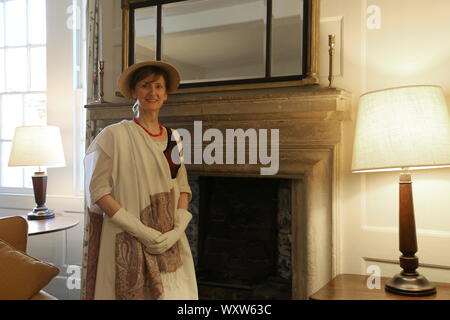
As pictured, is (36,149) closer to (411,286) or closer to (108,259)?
(108,259)

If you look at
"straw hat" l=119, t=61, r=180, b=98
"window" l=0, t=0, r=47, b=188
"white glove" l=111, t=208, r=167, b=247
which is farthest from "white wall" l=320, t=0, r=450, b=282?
"window" l=0, t=0, r=47, b=188

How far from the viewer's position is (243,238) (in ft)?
8.43

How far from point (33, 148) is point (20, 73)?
1.17 m

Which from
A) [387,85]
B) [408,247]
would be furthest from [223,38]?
[408,247]

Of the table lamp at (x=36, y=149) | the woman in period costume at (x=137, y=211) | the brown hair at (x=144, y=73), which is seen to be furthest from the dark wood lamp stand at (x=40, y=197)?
the brown hair at (x=144, y=73)

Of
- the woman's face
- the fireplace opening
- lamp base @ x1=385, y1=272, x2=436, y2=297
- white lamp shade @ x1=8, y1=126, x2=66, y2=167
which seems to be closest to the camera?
lamp base @ x1=385, y1=272, x2=436, y2=297

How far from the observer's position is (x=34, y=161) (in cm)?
258

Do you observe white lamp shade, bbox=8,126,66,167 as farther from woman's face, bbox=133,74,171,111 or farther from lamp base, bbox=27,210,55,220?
woman's face, bbox=133,74,171,111

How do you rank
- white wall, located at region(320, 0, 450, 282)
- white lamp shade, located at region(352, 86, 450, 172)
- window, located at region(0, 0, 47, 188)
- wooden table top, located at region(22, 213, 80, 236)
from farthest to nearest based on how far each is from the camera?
window, located at region(0, 0, 47, 188)
wooden table top, located at region(22, 213, 80, 236)
white wall, located at region(320, 0, 450, 282)
white lamp shade, located at region(352, 86, 450, 172)

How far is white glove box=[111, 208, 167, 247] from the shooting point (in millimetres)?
1644

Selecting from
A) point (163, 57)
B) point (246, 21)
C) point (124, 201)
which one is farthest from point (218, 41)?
point (124, 201)

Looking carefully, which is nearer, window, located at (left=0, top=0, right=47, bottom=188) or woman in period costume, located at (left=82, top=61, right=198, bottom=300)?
woman in period costume, located at (left=82, top=61, right=198, bottom=300)

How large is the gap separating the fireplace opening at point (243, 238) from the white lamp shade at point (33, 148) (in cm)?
90

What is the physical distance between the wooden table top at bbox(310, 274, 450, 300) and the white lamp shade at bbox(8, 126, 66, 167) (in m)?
1.75
